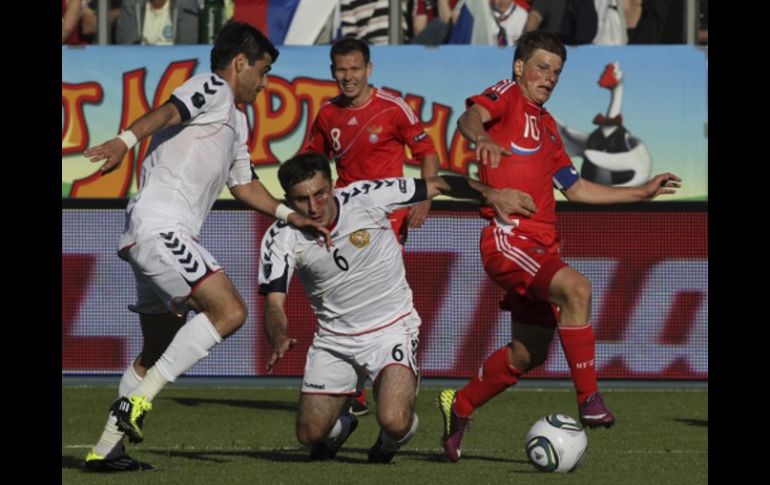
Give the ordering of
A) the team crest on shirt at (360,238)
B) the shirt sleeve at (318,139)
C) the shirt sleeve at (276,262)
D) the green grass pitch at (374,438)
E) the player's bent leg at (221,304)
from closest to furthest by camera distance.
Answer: the green grass pitch at (374,438) → the player's bent leg at (221,304) → the shirt sleeve at (276,262) → the team crest on shirt at (360,238) → the shirt sleeve at (318,139)

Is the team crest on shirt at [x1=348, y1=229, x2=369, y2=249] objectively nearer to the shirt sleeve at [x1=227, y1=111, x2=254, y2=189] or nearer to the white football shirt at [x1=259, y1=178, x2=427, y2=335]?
the white football shirt at [x1=259, y1=178, x2=427, y2=335]

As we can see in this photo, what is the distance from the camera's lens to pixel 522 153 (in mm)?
10273

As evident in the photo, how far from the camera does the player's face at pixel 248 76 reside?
32.1 ft

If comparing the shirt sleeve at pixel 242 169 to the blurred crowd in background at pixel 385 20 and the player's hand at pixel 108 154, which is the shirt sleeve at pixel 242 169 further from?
the blurred crowd in background at pixel 385 20

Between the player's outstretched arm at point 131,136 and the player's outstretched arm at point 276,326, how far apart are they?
110cm

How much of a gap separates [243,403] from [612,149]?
4965mm

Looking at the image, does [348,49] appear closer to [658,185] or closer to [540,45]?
[540,45]

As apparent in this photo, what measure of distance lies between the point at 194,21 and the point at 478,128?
788 cm

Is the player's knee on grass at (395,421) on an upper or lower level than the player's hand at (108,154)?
lower

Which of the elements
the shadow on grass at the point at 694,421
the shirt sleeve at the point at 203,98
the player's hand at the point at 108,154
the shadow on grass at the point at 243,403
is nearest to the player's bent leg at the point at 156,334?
the shirt sleeve at the point at 203,98

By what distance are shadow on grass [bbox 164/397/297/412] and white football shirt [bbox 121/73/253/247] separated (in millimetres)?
4082

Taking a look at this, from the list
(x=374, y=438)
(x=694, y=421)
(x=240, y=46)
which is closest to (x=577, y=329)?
(x=374, y=438)

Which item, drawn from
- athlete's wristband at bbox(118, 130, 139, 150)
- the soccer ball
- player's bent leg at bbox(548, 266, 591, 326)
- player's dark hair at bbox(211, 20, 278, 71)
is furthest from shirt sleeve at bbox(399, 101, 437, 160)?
athlete's wristband at bbox(118, 130, 139, 150)

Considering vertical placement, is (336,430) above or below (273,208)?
below
